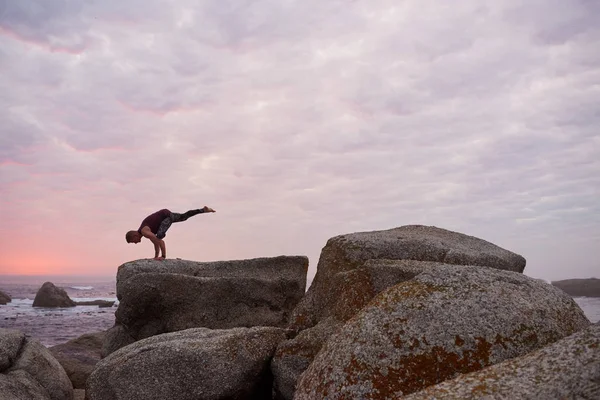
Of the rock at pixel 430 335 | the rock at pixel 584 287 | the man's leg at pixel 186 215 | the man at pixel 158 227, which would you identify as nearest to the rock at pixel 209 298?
the man at pixel 158 227

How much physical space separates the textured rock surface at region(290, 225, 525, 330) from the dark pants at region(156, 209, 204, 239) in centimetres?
1071

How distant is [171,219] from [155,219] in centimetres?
67

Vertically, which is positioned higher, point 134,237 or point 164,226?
point 164,226

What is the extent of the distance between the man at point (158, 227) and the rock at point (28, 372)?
6.27 m

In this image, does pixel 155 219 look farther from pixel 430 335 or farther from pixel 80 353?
pixel 430 335

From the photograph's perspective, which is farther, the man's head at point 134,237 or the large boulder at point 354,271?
the man's head at point 134,237

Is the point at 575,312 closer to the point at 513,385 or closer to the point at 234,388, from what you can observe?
the point at 513,385

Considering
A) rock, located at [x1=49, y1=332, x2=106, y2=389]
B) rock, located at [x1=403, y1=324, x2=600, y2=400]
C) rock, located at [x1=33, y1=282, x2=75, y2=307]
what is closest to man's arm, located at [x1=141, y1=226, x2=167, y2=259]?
rock, located at [x1=49, y1=332, x2=106, y2=389]

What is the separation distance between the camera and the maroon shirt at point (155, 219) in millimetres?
22344

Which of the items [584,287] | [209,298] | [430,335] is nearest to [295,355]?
[430,335]

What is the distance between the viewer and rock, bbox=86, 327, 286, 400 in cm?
1094

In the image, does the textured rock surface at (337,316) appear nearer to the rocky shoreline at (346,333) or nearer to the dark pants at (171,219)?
the rocky shoreline at (346,333)

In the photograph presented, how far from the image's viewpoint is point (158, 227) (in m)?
22.3

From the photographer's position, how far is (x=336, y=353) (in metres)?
7.49
